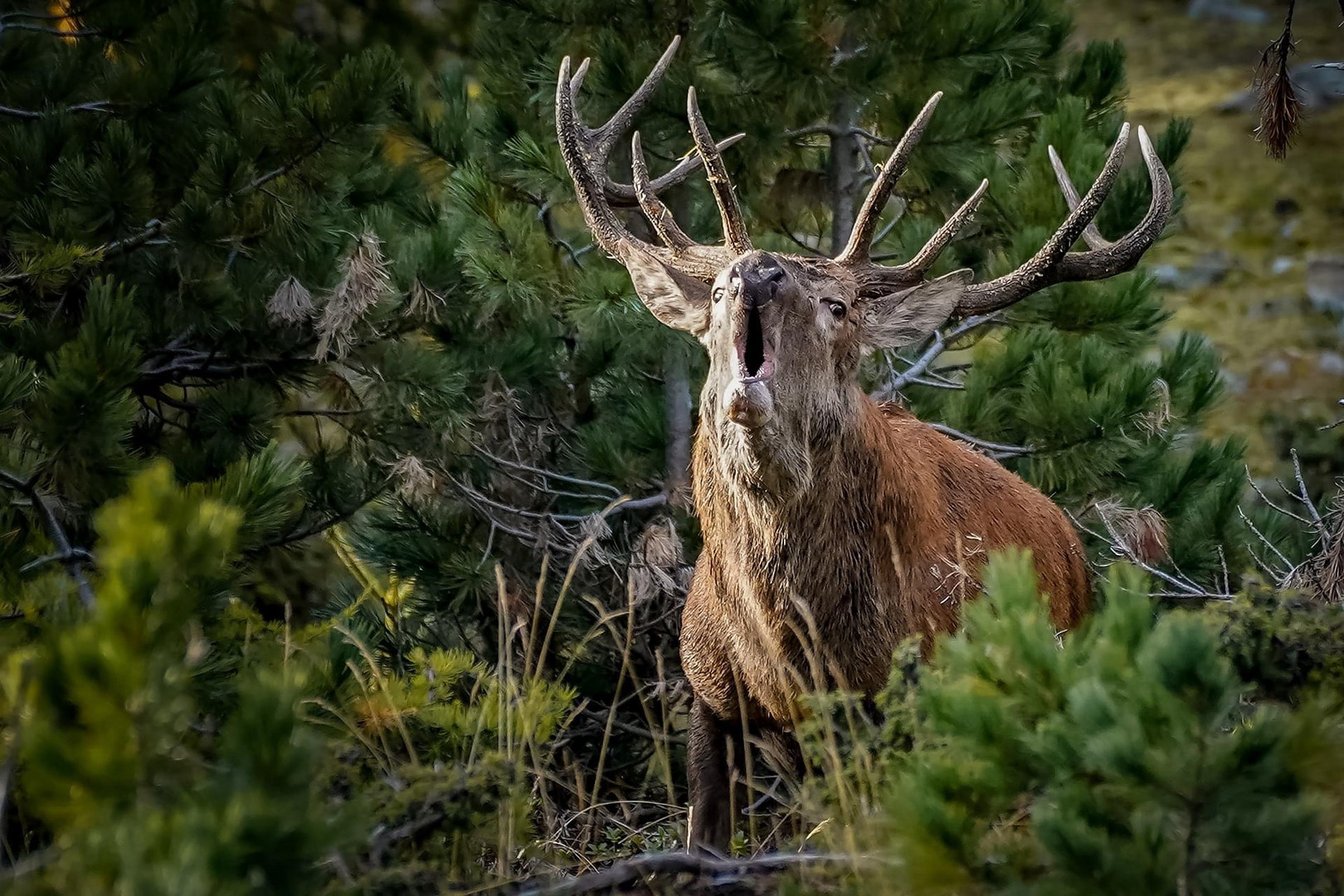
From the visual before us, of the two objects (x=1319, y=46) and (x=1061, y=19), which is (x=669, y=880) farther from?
(x=1319, y=46)

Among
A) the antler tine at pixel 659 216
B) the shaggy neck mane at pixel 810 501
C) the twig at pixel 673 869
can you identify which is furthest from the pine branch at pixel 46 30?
the twig at pixel 673 869

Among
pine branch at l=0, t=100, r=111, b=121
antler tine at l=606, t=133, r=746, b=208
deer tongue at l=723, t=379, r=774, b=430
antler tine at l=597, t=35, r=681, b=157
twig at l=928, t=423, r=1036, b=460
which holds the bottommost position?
twig at l=928, t=423, r=1036, b=460

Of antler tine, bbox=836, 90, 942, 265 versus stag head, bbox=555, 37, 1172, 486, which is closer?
stag head, bbox=555, 37, 1172, 486

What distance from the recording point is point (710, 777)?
4613 mm

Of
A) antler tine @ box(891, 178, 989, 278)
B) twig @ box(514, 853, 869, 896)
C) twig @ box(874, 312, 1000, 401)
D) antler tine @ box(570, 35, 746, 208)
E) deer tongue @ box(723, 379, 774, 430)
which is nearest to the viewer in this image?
twig @ box(514, 853, 869, 896)

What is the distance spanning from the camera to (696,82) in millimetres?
6164

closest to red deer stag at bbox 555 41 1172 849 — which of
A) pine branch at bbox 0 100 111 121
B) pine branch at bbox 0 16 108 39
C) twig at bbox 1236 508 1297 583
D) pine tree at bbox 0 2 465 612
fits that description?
twig at bbox 1236 508 1297 583

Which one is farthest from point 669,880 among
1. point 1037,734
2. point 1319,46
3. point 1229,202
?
point 1319,46

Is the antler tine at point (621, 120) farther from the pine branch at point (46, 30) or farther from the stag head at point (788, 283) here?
the pine branch at point (46, 30)

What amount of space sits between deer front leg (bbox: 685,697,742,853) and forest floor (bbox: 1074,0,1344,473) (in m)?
7.41

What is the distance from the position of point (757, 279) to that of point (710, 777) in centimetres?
168

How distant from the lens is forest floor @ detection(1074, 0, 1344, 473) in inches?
454

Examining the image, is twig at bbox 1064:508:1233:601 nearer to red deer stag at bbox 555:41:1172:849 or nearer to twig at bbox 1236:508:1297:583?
twig at bbox 1236:508:1297:583

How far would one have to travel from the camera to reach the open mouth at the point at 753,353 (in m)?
3.97
